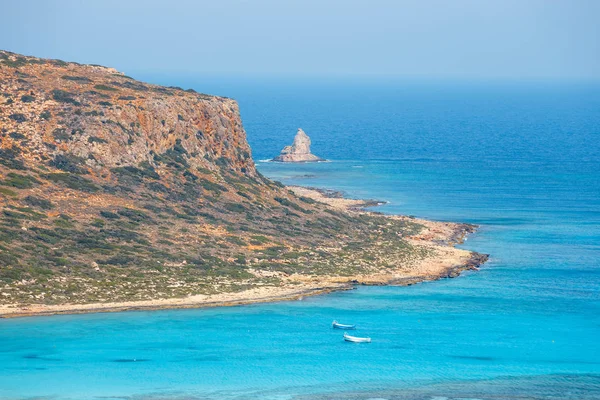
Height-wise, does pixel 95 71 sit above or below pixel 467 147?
above

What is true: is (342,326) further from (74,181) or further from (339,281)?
(74,181)

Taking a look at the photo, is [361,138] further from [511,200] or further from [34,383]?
[34,383]

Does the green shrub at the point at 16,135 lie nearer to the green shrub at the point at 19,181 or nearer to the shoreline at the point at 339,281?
the green shrub at the point at 19,181

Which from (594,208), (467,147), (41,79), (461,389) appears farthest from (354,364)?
(467,147)

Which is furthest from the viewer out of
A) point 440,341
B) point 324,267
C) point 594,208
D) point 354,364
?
point 594,208

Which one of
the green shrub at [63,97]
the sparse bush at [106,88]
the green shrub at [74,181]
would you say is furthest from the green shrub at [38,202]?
the sparse bush at [106,88]

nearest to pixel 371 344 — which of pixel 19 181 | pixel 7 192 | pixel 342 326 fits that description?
pixel 342 326

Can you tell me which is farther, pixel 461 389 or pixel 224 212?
pixel 224 212
